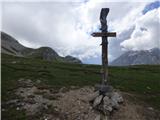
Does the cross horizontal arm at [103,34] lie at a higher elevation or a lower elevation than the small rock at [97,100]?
higher

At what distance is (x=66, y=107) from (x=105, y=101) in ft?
12.1

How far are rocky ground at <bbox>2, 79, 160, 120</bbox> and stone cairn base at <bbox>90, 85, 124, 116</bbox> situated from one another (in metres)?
0.39

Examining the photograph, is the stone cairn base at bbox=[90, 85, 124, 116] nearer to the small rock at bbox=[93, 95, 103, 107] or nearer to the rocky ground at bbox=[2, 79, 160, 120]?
the small rock at bbox=[93, 95, 103, 107]

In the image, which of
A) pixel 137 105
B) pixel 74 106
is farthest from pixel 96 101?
pixel 137 105

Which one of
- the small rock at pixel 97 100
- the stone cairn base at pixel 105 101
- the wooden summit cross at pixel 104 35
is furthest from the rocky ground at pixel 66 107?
the wooden summit cross at pixel 104 35

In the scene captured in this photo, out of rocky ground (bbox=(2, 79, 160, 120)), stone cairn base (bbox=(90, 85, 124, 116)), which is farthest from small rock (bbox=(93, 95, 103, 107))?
rocky ground (bbox=(2, 79, 160, 120))

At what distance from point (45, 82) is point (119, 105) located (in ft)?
42.3

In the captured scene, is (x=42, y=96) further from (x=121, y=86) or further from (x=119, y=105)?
(x=121, y=86)

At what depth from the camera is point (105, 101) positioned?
2714 centimetres

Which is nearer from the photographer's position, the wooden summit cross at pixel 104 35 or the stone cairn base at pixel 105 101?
the stone cairn base at pixel 105 101

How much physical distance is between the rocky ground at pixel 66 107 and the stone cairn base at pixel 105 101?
389 mm

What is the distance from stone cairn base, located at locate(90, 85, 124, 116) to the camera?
26656 millimetres

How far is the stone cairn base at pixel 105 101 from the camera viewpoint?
26656mm

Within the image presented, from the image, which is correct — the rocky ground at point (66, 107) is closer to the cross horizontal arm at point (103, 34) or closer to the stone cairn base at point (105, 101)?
the stone cairn base at point (105, 101)
